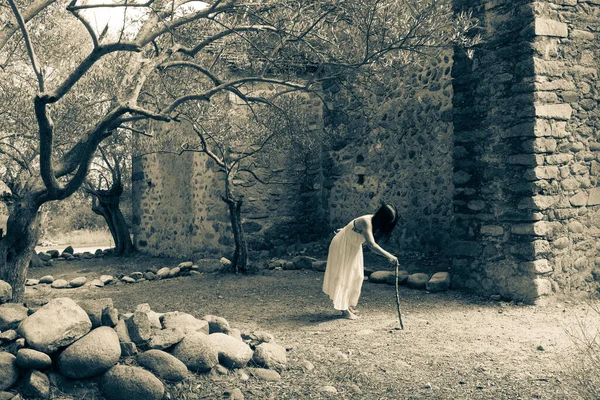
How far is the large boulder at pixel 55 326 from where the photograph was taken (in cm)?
410

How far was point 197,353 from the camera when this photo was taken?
172 inches

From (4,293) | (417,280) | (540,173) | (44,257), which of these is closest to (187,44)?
(4,293)

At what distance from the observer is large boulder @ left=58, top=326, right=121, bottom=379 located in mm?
4027

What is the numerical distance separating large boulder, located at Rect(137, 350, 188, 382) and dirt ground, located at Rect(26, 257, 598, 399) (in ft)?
0.32

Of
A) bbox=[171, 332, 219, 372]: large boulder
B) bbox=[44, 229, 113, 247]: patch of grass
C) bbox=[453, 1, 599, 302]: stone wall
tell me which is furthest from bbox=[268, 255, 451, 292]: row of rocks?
bbox=[44, 229, 113, 247]: patch of grass

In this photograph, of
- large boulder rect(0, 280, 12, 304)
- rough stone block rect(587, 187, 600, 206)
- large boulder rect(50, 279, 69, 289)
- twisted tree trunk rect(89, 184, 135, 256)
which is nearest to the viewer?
large boulder rect(0, 280, 12, 304)

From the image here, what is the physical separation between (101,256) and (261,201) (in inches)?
200

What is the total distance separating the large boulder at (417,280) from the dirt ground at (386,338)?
123 mm

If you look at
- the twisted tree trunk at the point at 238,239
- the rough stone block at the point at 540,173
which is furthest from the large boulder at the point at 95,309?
the twisted tree trunk at the point at 238,239

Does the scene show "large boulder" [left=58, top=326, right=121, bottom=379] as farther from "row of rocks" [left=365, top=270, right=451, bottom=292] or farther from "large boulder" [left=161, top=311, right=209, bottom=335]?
"row of rocks" [left=365, top=270, right=451, bottom=292]

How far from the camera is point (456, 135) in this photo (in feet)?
24.4

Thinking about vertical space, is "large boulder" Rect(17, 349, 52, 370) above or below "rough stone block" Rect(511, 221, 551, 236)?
below

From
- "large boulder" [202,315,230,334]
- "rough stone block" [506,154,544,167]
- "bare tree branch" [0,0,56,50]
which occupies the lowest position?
"large boulder" [202,315,230,334]

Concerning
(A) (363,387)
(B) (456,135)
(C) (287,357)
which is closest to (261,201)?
(B) (456,135)
